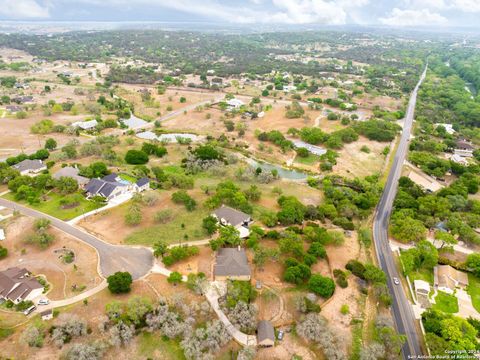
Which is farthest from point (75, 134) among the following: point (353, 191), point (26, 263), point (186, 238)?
point (353, 191)

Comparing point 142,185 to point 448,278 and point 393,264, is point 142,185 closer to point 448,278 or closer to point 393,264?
point 393,264

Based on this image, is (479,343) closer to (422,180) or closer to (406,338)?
(406,338)

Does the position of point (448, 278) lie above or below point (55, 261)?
above

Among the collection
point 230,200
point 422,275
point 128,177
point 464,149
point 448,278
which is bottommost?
point 128,177

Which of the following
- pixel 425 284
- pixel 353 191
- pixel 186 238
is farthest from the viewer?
pixel 353 191

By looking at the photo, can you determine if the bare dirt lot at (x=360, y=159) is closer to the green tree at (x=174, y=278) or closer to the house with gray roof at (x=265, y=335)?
the house with gray roof at (x=265, y=335)

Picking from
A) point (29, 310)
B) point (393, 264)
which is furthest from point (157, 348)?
point (393, 264)

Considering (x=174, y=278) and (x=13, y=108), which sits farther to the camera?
(x=13, y=108)
